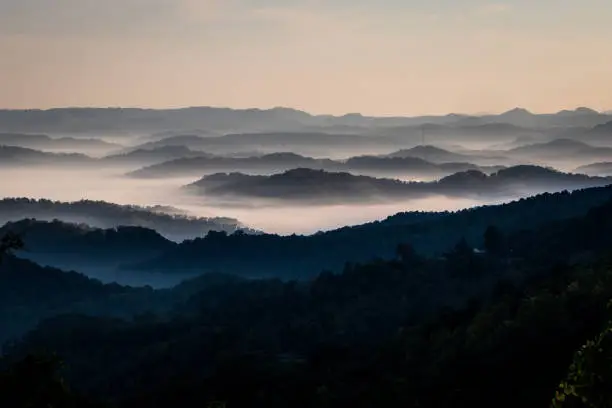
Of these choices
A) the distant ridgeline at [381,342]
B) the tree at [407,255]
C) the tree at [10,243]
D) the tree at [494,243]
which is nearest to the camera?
the tree at [10,243]

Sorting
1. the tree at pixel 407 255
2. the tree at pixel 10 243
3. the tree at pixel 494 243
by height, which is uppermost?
the tree at pixel 10 243

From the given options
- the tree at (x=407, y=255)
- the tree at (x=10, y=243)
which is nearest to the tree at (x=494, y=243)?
the tree at (x=407, y=255)

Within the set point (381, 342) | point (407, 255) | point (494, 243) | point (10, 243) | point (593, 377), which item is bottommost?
point (381, 342)

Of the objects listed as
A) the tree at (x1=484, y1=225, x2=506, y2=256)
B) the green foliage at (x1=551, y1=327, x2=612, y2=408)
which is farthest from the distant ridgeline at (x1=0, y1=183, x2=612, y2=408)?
the tree at (x1=484, y1=225, x2=506, y2=256)

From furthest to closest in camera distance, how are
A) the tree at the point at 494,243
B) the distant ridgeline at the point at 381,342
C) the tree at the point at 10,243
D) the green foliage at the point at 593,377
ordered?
1. the tree at the point at 494,243
2. the distant ridgeline at the point at 381,342
3. the tree at the point at 10,243
4. the green foliage at the point at 593,377

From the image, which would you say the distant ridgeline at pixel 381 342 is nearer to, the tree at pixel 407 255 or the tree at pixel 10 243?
the tree at pixel 407 255

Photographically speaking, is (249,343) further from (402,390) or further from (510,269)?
(402,390)

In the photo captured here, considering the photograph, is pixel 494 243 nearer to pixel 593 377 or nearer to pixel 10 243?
pixel 10 243

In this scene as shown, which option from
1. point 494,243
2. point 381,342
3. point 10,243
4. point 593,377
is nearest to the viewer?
point 593,377

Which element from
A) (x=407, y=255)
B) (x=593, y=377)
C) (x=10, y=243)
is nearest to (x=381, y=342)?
(x=407, y=255)

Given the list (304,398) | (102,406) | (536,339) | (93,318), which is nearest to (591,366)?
(102,406)

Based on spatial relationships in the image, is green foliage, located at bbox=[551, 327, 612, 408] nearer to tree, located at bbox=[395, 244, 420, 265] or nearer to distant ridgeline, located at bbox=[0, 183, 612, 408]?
distant ridgeline, located at bbox=[0, 183, 612, 408]
